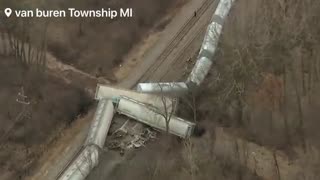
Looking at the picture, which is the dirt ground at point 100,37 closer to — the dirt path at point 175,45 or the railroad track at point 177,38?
the dirt path at point 175,45

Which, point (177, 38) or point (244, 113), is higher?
point (177, 38)

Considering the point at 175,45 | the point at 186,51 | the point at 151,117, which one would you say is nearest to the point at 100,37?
the point at 175,45

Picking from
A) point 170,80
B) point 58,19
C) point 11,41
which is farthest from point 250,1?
point 11,41

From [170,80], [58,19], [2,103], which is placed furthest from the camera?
[58,19]

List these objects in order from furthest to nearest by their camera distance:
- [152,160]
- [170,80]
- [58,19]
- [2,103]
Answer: [58,19], [170,80], [2,103], [152,160]

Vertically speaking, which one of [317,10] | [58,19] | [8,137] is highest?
[317,10]

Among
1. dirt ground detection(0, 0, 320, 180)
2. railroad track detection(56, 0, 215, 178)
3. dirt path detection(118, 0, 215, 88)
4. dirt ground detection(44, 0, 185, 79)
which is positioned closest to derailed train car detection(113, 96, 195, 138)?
dirt ground detection(0, 0, 320, 180)

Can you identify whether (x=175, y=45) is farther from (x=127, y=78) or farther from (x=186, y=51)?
(x=127, y=78)

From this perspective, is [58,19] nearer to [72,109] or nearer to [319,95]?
[72,109]

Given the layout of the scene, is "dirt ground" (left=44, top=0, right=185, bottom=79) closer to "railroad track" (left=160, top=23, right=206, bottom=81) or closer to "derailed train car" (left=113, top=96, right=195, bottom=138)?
"railroad track" (left=160, top=23, right=206, bottom=81)
